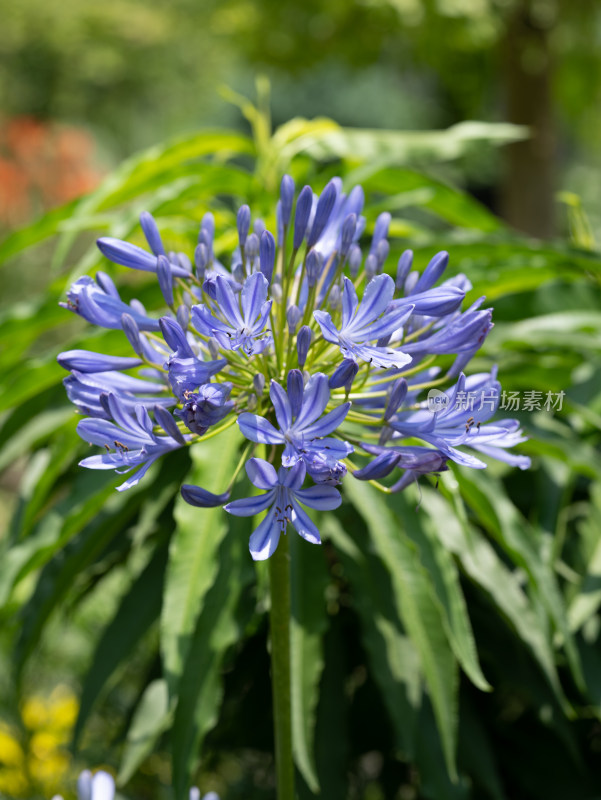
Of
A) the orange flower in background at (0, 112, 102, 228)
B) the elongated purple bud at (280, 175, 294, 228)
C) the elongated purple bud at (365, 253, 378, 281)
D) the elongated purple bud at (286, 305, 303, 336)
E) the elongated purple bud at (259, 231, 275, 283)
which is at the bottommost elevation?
the elongated purple bud at (286, 305, 303, 336)

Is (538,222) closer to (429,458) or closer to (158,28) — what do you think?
(429,458)

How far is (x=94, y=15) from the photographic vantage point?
34.7ft

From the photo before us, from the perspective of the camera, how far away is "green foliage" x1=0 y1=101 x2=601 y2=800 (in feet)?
4.34

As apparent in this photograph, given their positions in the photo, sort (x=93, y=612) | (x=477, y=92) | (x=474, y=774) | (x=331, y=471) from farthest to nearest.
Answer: (x=477, y=92)
(x=93, y=612)
(x=474, y=774)
(x=331, y=471)

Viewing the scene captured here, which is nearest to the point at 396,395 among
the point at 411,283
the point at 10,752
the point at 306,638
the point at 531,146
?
the point at 411,283

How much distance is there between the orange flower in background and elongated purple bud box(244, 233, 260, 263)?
7497 mm

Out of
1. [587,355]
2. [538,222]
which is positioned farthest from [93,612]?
[538,222]

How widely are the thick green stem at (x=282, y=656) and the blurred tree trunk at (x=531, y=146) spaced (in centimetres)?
443

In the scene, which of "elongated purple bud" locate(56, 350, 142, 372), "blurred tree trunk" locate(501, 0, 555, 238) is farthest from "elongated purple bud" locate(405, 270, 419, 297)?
"blurred tree trunk" locate(501, 0, 555, 238)

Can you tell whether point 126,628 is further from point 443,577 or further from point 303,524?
point 303,524

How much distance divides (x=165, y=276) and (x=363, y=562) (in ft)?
2.73

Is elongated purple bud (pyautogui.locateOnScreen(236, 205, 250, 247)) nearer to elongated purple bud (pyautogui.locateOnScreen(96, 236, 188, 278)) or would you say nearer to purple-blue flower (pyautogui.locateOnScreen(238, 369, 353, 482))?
elongated purple bud (pyautogui.locateOnScreen(96, 236, 188, 278))

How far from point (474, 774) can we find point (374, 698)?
A: 27 cm

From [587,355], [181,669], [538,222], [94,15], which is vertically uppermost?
[94,15]
